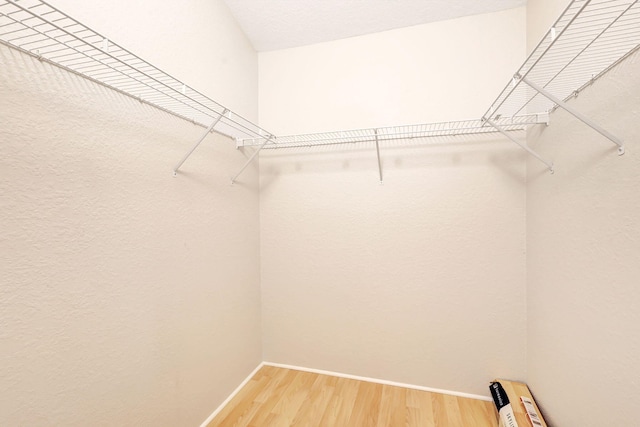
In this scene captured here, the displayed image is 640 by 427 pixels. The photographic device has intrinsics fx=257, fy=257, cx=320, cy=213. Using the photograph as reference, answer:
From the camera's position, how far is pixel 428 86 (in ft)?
5.40

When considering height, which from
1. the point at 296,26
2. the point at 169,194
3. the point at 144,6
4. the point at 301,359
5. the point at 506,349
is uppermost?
the point at 296,26

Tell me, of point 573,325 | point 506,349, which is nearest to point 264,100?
Answer: point 573,325

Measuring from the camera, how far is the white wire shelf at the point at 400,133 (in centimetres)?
150

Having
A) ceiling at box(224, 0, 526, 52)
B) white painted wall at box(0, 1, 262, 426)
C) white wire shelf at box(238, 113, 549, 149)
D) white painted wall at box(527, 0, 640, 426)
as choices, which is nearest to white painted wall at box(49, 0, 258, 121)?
white painted wall at box(0, 1, 262, 426)

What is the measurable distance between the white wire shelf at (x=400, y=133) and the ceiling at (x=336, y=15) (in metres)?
0.67

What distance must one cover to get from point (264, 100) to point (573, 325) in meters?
2.19

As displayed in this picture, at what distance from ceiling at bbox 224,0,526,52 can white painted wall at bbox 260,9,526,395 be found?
7 centimetres

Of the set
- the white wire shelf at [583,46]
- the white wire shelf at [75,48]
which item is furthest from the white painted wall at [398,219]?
the white wire shelf at [75,48]

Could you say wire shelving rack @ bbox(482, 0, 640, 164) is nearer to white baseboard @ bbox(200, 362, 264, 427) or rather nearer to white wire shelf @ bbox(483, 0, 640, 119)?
white wire shelf @ bbox(483, 0, 640, 119)

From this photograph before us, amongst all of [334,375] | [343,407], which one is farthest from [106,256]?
[334,375]

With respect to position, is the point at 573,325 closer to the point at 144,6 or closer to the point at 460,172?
the point at 460,172

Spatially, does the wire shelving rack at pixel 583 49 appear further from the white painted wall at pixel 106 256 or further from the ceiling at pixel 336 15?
the white painted wall at pixel 106 256

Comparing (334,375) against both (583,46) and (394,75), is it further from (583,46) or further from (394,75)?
(583,46)

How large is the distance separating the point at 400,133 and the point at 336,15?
88 cm
